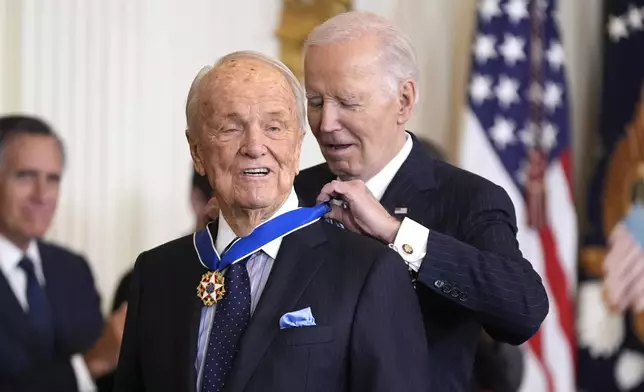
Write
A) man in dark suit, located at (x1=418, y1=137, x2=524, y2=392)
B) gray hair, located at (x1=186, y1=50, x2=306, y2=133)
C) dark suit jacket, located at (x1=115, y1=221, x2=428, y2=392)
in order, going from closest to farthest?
dark suit jacket, located at (x1=115, y1=221, x2=428, y2=392), gray hair, located at (x1=186, y1=50, x2=306, y2=133), man in dark suit, located at (x1=418, y1=137, x2=524, y2=392)

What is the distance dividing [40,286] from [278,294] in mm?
2318

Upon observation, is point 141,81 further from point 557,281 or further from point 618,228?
point 618,228

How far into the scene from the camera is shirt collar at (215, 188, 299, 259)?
188 centimetres

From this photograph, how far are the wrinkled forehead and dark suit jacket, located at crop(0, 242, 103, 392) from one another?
84.0 inches

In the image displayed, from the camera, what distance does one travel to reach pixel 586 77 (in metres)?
5.54

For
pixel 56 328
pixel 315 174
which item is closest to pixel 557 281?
pixel 56 328

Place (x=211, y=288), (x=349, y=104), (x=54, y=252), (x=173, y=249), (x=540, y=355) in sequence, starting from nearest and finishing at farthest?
1. (x=211, y=288)
2. (x=173, y=249)
3. (x=349, y=104)
4. (x=54, y=252)
5. (x=540, y=355)

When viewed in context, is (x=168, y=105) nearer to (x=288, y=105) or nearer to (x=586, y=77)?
(x=586, y=77)

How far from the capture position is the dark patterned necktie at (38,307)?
151 inches

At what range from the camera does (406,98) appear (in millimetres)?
2332

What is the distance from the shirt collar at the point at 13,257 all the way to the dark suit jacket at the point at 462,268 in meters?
1.98

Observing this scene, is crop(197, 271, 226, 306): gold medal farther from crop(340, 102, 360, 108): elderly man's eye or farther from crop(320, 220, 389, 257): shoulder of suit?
crop(340, 102, 360, 108): elderly man's eye

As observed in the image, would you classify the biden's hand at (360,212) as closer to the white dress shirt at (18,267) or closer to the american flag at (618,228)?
the white dress shirt at (18,267)

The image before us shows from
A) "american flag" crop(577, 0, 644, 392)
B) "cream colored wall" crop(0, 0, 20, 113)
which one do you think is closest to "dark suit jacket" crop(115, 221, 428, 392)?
"cream colored wall" crop(0, 0, 20, 113)
